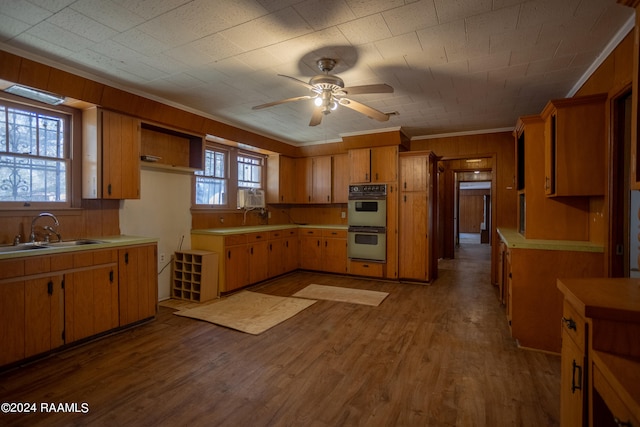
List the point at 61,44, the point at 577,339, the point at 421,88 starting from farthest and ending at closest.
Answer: the point at 421,88, the point at 61,44, the point at 577,339

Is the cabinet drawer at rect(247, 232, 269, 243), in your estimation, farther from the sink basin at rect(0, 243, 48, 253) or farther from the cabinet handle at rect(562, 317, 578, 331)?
the cabinet handle at rect(562, 317, 578, 331)

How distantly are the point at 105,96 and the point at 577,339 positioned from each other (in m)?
4.15

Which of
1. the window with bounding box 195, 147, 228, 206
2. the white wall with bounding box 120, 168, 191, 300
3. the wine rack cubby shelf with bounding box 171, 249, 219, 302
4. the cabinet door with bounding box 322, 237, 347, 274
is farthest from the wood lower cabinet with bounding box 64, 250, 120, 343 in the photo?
the cabinet door with bounding box 322, 237, 347, 274

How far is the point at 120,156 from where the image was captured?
3293mm

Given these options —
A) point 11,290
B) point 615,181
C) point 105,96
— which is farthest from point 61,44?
point 615,181

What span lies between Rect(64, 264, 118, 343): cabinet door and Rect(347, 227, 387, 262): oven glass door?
3567 millimetres

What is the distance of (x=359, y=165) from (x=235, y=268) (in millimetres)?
2746

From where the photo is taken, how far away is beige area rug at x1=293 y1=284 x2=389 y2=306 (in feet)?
13.5

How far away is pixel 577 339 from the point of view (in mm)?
1205

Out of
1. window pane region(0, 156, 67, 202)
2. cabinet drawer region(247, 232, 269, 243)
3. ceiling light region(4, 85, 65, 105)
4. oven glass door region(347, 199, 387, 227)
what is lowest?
cabinet drawer region(247, 232, 269, 243)

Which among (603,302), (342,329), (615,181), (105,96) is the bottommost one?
(342,329)

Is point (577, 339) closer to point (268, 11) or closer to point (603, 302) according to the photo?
point (603, 302)

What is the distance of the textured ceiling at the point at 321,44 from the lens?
6.59 ft

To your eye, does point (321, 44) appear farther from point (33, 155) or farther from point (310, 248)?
point (310, 248)
